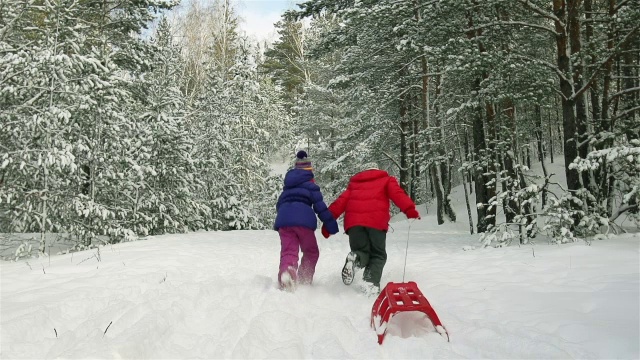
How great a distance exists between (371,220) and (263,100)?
1538cm

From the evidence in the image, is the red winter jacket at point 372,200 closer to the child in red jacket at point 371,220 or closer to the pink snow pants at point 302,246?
the child in red jacket at point 371,220

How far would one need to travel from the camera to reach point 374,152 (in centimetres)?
1983

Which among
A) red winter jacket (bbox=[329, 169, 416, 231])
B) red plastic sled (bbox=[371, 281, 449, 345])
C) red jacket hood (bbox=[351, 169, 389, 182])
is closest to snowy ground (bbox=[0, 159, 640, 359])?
red plastic sled (bbox=[371, 281, 449, 345])

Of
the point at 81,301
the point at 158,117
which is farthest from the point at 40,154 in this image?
the point at 81,301

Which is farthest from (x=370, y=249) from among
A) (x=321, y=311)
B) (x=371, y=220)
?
(x=321, y=311)

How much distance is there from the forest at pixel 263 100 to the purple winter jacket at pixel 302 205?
3672 millimetres

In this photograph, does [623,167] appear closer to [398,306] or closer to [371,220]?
[371,220]

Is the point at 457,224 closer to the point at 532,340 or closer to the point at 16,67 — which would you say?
the point at 532,340

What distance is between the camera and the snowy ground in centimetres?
290

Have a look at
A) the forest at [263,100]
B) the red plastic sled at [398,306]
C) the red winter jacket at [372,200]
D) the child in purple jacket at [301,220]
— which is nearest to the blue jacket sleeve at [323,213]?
the child in purple jacket at [301,220]

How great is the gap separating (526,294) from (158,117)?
11.4 metres

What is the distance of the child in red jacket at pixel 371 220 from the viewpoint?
4.80 metres

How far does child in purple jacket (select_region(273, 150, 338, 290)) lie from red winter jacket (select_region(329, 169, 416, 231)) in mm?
338

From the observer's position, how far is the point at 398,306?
3.19m
